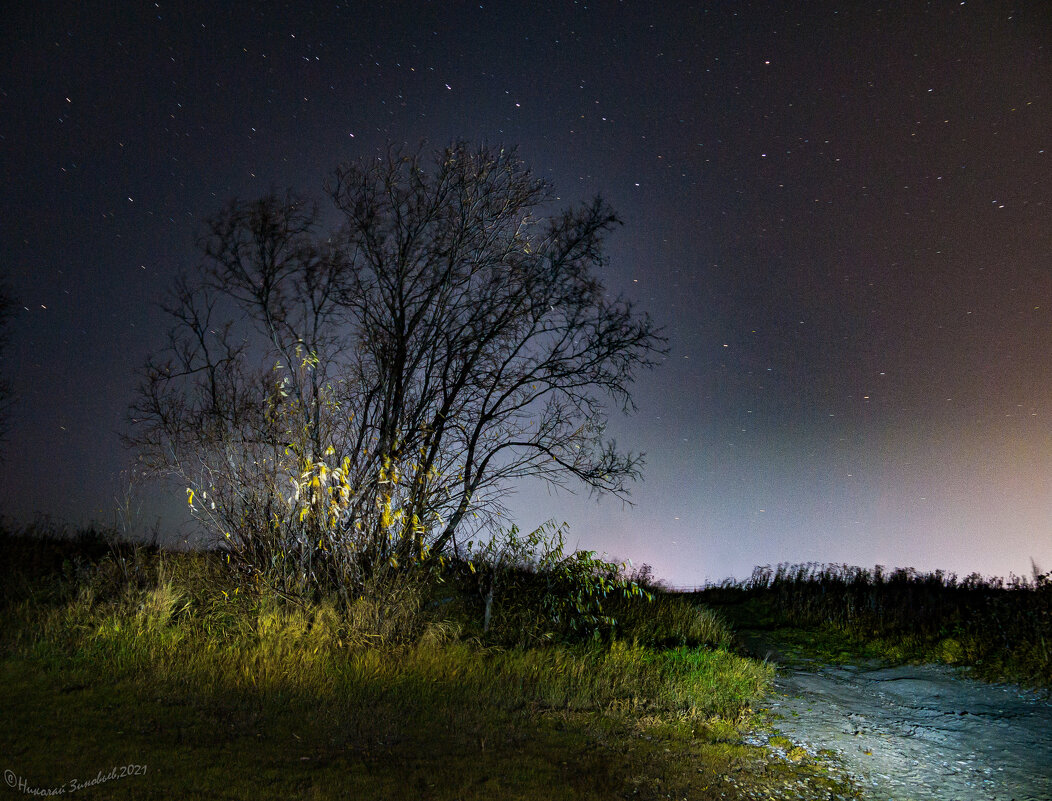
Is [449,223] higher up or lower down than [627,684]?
higher up

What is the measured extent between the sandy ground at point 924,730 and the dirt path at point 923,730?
0.01m

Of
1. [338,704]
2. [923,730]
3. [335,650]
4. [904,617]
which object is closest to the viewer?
[338,704]

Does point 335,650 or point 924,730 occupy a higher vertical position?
point 335,650

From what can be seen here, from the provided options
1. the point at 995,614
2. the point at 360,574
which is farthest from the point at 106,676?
the point at 995,614

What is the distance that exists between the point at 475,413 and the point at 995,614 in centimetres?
922

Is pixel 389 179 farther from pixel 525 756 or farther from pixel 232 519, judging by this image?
pixel 525 756

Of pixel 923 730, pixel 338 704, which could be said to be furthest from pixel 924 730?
pixel 338 704

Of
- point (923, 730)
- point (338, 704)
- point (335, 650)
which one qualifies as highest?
point (335, 650)

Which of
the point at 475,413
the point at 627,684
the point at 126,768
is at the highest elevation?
the point at 475,413

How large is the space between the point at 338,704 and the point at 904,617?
11.5 metres

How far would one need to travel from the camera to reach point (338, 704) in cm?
625

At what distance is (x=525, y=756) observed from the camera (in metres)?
5.50

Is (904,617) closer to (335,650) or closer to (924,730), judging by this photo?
(924,730)

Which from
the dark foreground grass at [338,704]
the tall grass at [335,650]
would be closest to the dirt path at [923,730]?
the dark foreground grass at [338,704]
